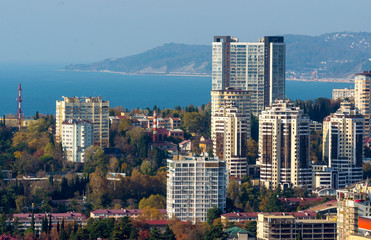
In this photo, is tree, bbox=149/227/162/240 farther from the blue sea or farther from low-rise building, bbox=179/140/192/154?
the blue sea

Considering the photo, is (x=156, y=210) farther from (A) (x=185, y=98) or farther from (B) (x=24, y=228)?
(A) (x=185, y=98)

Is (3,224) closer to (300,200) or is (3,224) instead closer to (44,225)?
(44,225)

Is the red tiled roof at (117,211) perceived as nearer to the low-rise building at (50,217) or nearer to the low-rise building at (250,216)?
the low-rise building at (50,217)

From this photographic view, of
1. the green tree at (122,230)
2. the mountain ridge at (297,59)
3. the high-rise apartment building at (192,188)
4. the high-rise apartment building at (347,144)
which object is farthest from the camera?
the mountain ridge at (297,59)

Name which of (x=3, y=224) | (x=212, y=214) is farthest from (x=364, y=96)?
(x=3, y=224)

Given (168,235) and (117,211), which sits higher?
(117,211)

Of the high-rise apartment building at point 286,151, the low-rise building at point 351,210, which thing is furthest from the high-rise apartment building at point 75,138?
the low-rise building at point 351,210
